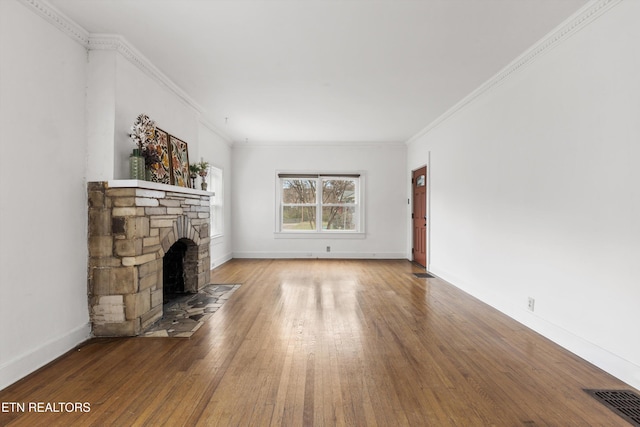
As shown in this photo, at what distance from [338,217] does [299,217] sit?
0.92 metres

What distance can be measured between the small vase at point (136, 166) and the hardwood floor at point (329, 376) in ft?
4.92

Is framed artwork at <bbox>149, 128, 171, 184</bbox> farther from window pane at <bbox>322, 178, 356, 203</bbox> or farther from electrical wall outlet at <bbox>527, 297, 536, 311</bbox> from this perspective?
window pane at <bbox>322, 178, 356, 203</bbox>

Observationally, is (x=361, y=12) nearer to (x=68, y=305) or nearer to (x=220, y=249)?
(x=68, y=305)

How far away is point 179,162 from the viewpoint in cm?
409

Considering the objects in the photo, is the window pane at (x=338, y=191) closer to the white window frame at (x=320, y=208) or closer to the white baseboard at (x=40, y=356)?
the white window frame at (x=320, y=208)

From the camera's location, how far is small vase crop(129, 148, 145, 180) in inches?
120

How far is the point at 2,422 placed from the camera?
1789mm

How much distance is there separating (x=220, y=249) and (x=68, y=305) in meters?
3.98

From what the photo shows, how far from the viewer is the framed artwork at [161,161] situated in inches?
134

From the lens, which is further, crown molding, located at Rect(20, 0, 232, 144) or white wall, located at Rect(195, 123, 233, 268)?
white wall, located at Rect(195, 123, 233, 268)

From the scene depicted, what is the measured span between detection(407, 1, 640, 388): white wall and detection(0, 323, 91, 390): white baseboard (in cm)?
419

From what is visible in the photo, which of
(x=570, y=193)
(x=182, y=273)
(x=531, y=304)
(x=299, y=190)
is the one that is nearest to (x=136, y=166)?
(x=182, y=273)

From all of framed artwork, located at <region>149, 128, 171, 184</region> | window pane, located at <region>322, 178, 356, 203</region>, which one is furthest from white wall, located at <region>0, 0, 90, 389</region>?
window pane, located at <region>322, 178, 356, 203</region>
